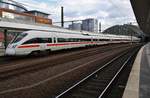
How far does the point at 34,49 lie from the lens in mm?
23062

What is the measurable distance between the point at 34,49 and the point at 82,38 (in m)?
19.2

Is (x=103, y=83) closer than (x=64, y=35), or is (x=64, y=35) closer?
(x=103, y=83)

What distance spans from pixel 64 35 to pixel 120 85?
72.2 ft

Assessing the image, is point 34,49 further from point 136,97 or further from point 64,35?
point 136,97

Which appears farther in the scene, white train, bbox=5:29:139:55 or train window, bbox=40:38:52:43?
train window, bbox=40:38:52:43

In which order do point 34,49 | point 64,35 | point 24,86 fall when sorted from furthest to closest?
point 64,35 → point 34,49 → point 24,86

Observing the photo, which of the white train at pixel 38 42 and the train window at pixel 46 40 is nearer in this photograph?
the white train at pixel 38 42

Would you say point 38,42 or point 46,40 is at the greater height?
point 46,40

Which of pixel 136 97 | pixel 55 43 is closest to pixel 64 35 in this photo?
pixel 55 43

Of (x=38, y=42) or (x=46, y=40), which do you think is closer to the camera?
(x=38, y=42)

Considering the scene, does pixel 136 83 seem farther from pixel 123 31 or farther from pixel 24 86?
pixel 123 31

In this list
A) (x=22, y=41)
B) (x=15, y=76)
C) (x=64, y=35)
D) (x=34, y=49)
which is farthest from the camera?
(x=64, y=35)

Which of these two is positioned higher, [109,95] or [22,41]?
[22,41]

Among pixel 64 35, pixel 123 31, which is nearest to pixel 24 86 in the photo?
pixel 64 35
